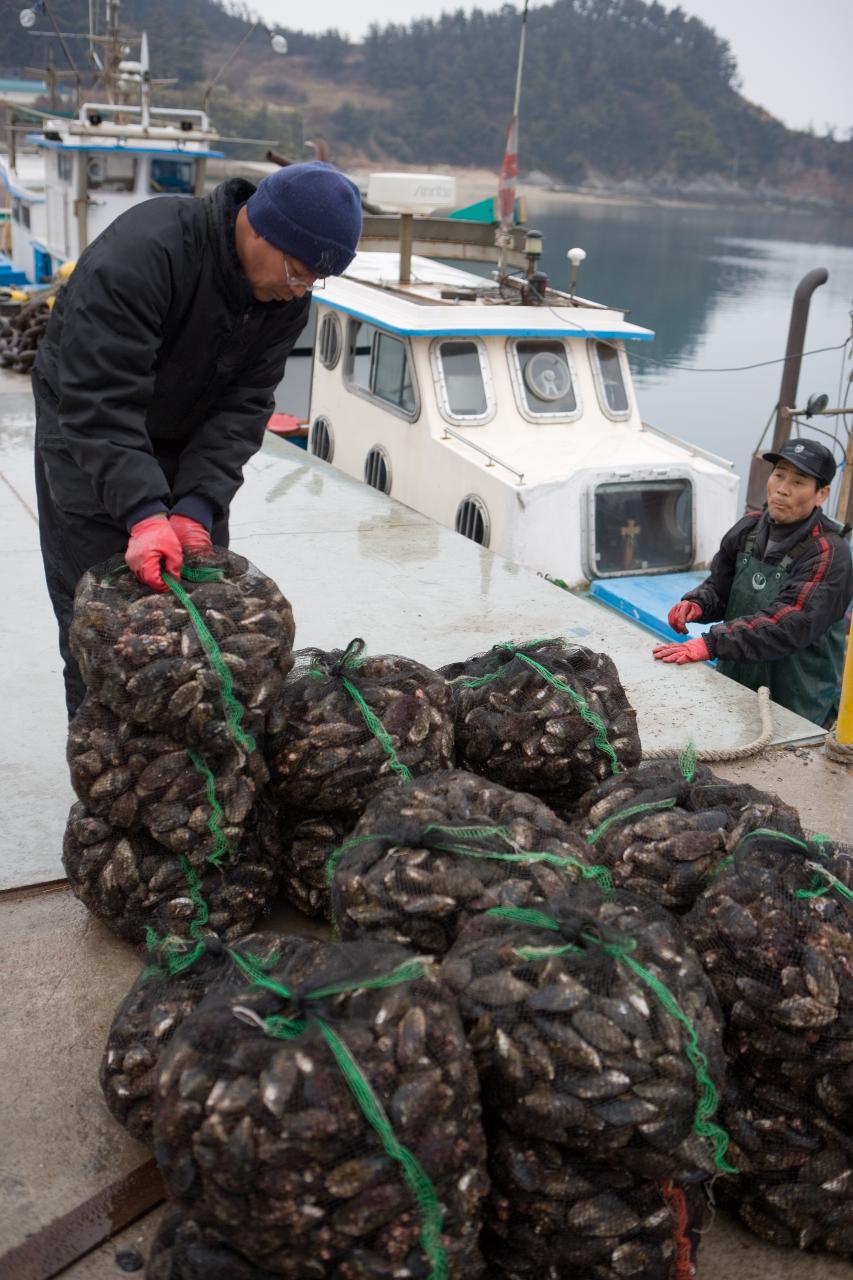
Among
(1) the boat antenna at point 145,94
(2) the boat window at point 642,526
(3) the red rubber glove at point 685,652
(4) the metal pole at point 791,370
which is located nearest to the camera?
(3) the red rubber glove at point 685,652

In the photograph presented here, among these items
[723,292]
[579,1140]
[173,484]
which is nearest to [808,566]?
[173,484]

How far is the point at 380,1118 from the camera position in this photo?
1915 millimetres

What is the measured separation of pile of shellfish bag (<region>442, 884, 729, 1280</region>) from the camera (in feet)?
6.82

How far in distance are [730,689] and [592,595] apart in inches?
132

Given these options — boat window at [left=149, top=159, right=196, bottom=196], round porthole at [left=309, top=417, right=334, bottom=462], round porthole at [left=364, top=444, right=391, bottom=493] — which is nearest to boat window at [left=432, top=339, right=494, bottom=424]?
round porthole at [left=364, top=444, right=391, bottom=493]

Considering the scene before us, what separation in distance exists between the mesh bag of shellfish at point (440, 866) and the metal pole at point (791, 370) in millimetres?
9425

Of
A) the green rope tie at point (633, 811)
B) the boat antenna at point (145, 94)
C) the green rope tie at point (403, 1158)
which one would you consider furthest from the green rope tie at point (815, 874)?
the boat antenna at point (145, 94)

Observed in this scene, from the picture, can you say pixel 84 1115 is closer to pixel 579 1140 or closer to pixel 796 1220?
pixel 579 1140

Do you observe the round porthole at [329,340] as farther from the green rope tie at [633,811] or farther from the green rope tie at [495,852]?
the green rope tie at [495,852]

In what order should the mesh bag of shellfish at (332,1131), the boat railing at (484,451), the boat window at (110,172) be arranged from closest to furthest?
the mesh bag of shellfish at (332,1131), the boat railing at (484,451), the boat window at (110,172)

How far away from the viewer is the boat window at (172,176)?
58.4ft

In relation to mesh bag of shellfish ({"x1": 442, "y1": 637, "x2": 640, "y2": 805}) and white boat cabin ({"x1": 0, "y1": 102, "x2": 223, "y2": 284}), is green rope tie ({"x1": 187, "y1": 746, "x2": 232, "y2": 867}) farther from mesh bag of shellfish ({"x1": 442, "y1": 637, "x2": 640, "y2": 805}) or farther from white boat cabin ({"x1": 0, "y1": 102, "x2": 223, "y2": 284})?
white boat cabin ({"x1": 0, "y1": 102, "x2": 223, "y2": 284})

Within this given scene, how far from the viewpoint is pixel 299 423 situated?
12.8m

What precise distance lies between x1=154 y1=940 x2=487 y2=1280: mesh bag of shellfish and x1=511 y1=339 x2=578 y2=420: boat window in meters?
7.91
